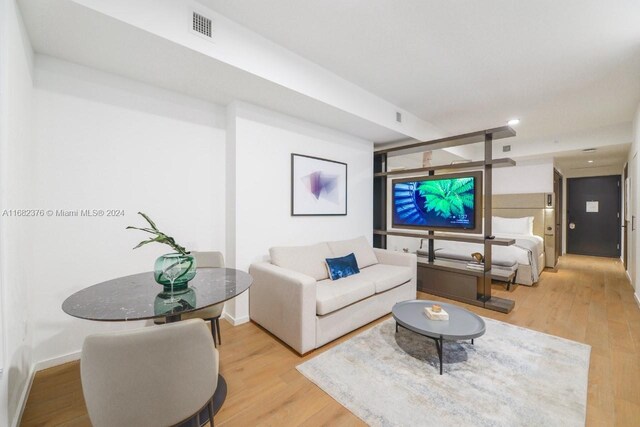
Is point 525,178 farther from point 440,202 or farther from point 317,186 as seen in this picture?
point 317,186

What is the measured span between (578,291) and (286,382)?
463 cm

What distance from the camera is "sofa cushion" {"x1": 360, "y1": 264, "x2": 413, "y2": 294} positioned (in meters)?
2.88

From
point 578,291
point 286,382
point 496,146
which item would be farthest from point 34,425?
point 496,146

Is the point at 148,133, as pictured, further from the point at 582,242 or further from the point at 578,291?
the point at 582,242

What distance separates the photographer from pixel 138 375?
3.22ft

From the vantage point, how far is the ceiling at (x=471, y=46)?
1.96m

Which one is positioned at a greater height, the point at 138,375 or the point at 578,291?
the point at 138,375

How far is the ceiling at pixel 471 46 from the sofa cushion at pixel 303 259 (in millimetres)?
2019

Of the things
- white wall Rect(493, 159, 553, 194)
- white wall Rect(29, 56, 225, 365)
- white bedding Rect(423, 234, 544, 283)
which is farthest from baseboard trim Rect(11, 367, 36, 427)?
white wall Rect(493, 159, 553, 194)

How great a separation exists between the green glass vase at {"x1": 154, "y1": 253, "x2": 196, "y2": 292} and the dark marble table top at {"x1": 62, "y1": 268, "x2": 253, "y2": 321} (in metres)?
0.05

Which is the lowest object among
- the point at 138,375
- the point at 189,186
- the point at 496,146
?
the point at 138,375

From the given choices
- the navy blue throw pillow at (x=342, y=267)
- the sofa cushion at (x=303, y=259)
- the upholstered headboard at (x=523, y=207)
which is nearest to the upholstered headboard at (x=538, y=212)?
the upholstered headboard at (x=523, y=207)

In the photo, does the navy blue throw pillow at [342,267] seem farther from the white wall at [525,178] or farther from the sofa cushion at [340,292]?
the white wall at [525,178]

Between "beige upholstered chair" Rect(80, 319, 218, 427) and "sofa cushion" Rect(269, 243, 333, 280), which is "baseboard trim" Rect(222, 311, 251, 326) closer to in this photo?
"sofa cushion" Rect(269, 243, 333, 280)
